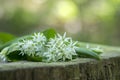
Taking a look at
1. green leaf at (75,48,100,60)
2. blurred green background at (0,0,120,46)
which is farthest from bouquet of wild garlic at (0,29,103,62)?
blurred green background at (0,0,120,46)

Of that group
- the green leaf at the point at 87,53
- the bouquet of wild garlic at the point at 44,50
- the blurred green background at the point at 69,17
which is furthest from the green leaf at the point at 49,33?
Answer: the blurred green background at the point at 69,17

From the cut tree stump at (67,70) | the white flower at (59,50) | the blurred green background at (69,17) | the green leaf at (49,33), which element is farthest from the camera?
the blurred green background at (69,17)

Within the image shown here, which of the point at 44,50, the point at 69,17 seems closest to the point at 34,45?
the point at 44,50

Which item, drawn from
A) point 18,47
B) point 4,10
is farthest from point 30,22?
point 18,47

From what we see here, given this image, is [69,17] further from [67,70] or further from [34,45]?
[67,70]

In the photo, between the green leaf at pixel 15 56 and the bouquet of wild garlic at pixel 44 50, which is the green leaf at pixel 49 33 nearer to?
the bouquet of wild garlic at pixel 44 50

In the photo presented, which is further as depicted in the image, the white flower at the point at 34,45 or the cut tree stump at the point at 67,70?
the white flower at the point at 34,45

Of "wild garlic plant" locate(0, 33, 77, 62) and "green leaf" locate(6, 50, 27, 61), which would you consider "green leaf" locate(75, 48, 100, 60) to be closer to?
"wild garlic plant" locate(0, 33, 77, 62)
